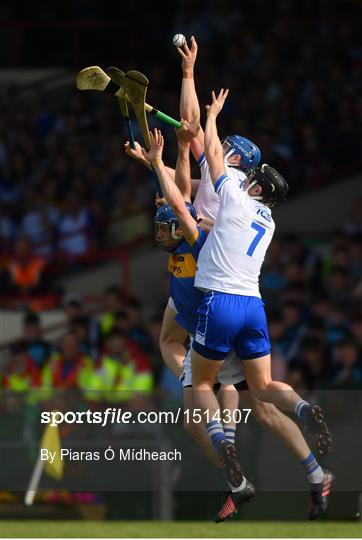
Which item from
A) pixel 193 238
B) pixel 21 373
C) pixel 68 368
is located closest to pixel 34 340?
pixel 21 373

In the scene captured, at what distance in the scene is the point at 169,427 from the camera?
13.7 meters

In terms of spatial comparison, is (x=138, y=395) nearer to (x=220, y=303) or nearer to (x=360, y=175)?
(x=220, y=303)

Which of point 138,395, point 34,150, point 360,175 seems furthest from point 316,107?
point 138,395

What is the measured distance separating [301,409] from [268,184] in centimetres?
156

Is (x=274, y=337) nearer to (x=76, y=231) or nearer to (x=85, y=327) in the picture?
(x=85, y=327)

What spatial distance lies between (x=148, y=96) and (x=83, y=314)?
4.19 metres

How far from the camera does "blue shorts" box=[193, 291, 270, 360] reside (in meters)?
11.5

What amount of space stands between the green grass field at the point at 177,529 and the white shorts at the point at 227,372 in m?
1.26

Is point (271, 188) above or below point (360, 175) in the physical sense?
above

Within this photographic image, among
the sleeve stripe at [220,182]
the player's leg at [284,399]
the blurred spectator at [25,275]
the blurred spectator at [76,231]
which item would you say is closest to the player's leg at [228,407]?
the player's leg at [284,399]

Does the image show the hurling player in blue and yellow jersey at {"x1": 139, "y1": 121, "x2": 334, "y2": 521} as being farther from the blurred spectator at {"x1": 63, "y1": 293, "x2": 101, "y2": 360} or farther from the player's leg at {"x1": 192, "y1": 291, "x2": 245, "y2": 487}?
the blurred spectator at {"x1": 63, "y1": 293, "x2": 101, "y2": 360}

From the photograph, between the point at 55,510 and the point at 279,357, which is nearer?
the point at 55,510

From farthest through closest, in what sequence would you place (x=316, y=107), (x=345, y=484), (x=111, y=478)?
(x=316, y=107), (x=111, y=478), (x=345, y=484)

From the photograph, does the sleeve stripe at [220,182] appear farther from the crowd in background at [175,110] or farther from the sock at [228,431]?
the crowd in background at [175,110]
